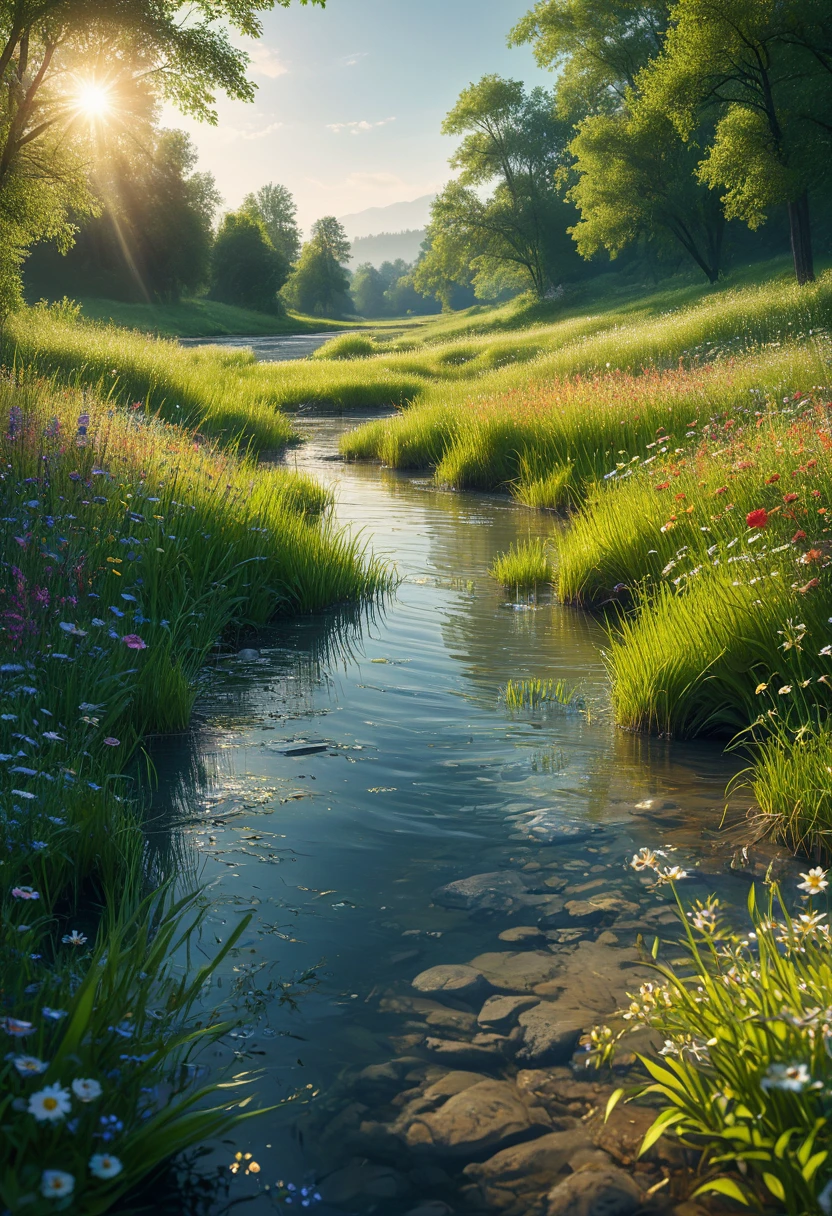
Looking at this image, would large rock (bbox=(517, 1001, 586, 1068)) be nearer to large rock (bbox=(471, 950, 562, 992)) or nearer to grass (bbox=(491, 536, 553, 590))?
large rock (bbox=(471, 950, 562, 992))

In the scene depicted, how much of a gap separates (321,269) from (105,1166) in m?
133

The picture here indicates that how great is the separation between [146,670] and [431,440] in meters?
13.1

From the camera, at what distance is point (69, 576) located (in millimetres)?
5254

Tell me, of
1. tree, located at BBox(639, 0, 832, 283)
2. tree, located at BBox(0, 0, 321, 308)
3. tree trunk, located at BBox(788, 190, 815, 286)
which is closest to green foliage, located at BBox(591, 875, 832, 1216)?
tree, located at BBox(0, 0, 321, 308)

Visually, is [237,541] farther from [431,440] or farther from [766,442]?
[431,440]

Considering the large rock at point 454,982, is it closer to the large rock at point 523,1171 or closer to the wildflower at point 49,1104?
the large rock at point 523,1171

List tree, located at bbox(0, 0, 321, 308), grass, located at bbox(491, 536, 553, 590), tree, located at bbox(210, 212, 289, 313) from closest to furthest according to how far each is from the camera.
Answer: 1. grass, located at bbox(491, 536, 553, 590)
2. tree, located at bbox(0, 0, 321, 308)
3. tree, located at bbox(210, 212, 289, 313)

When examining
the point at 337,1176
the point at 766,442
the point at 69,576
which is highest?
the point at 766,442

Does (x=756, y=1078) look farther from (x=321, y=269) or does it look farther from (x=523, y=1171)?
(x=321, y=269)

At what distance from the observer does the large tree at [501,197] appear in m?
58.3

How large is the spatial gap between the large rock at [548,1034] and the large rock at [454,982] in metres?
0.19

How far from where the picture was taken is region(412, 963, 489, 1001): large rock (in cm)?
294

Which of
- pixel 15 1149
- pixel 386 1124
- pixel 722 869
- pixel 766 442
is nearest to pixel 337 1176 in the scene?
pixel 386 1124

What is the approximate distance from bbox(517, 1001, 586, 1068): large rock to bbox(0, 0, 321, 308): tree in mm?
23403
